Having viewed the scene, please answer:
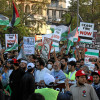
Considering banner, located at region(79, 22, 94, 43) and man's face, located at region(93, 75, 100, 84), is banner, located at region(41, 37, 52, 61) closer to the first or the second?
banner, located at region(79, 22, 94, 43)

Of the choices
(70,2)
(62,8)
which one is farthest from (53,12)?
(70,2)

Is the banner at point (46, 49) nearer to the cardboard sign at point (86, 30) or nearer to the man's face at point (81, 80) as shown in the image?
the cardboard sign at point (86, 30)

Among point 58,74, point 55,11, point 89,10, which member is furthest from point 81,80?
point 55,11

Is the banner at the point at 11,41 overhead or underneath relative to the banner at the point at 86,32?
underneath

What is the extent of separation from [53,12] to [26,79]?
6903cm

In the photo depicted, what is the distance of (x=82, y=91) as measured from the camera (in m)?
Result: 6.98

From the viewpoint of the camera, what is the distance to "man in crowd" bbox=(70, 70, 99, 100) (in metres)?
6.95

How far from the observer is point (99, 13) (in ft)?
125

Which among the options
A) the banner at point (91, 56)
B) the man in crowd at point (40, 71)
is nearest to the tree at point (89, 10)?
the banner at point (91, 56)

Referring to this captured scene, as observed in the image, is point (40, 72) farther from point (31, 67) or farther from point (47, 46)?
point (47, 46)

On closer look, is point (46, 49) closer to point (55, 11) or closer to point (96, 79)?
point (96, 79)

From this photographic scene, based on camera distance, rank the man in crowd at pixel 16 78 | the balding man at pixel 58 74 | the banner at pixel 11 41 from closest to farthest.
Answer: the man in crowd at pixel 16 78 → the balding man at pixel 58 74 → the banner at pixel 11 41

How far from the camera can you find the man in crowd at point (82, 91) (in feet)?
22.8

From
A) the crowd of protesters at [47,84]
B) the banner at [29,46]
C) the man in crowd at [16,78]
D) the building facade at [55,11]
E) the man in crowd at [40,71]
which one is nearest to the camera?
the crowd of protesters at [47,84]
